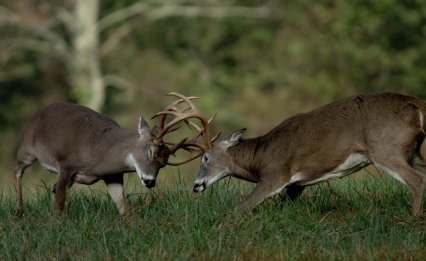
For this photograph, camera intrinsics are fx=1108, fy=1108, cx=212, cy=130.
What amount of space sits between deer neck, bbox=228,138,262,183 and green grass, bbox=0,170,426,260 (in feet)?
0.64

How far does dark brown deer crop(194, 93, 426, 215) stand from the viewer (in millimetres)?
8039

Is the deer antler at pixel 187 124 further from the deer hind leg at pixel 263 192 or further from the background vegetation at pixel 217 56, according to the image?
the background vegetation at pixel 217 56

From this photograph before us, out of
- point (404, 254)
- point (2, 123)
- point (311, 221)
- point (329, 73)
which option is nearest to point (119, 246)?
point (311, 221)

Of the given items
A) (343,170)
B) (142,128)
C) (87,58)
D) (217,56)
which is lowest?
(217,56)

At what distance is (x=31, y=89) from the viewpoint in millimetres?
30984

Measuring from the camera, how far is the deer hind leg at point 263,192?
845 centimetres

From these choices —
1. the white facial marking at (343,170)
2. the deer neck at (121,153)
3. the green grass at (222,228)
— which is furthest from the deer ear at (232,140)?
the white facial marking at (343,170)

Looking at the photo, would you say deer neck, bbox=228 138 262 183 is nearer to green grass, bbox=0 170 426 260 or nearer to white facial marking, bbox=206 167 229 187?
white facial marking, bbox=206 167 229 187

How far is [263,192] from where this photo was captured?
851 centimetres

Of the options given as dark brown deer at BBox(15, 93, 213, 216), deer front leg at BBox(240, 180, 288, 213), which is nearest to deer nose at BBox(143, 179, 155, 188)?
dark brown deer at BBox(15, 93, 213, 216)

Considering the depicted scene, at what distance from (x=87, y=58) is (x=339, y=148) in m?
20.9

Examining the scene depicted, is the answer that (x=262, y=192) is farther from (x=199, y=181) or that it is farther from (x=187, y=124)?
(x=187, y=124)

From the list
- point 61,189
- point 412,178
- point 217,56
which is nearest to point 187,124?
point 61,189

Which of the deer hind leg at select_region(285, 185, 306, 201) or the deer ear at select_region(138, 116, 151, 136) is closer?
the deer hind leg at select_region(285, 185, 306, 201)
